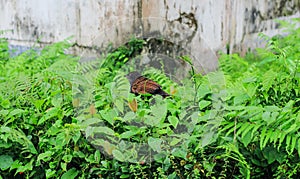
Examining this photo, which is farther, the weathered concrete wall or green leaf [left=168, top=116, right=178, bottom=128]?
the weathered concrete wall

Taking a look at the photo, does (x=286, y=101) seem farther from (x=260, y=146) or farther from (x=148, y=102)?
(x=148, y=102)

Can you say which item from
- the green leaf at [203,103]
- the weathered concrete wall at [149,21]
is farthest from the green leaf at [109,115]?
the weathered concrete wall at [149,21]

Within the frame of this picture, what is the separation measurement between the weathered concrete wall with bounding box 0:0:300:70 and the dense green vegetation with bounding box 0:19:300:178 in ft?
2.47

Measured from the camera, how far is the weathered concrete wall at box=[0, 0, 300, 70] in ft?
12.9

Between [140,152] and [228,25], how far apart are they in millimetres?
2468

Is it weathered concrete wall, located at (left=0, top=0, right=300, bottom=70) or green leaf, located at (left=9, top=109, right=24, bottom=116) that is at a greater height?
weathered concrete wall, located at (left=0, top=0, right=300, bottom=70)

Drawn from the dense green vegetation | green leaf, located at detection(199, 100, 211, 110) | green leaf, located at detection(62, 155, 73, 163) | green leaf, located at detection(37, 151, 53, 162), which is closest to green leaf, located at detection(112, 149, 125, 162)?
the dense green vegetation

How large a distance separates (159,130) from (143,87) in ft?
1.28

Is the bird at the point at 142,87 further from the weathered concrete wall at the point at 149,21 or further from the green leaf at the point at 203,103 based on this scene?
the weathered concrete wall at the point at 149,21

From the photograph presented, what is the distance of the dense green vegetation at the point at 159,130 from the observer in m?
2.26

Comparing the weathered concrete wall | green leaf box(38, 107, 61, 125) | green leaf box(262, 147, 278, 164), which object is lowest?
green leaf box(262, 147, 278, 164)

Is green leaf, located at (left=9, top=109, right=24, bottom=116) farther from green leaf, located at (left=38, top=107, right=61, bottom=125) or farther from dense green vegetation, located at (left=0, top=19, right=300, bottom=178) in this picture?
green leaf, located at (left=38, top=107, right=61, bottom=125)

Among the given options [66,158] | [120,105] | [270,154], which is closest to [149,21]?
[120,105]

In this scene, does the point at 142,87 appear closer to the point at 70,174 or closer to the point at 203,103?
the point at 203,103
